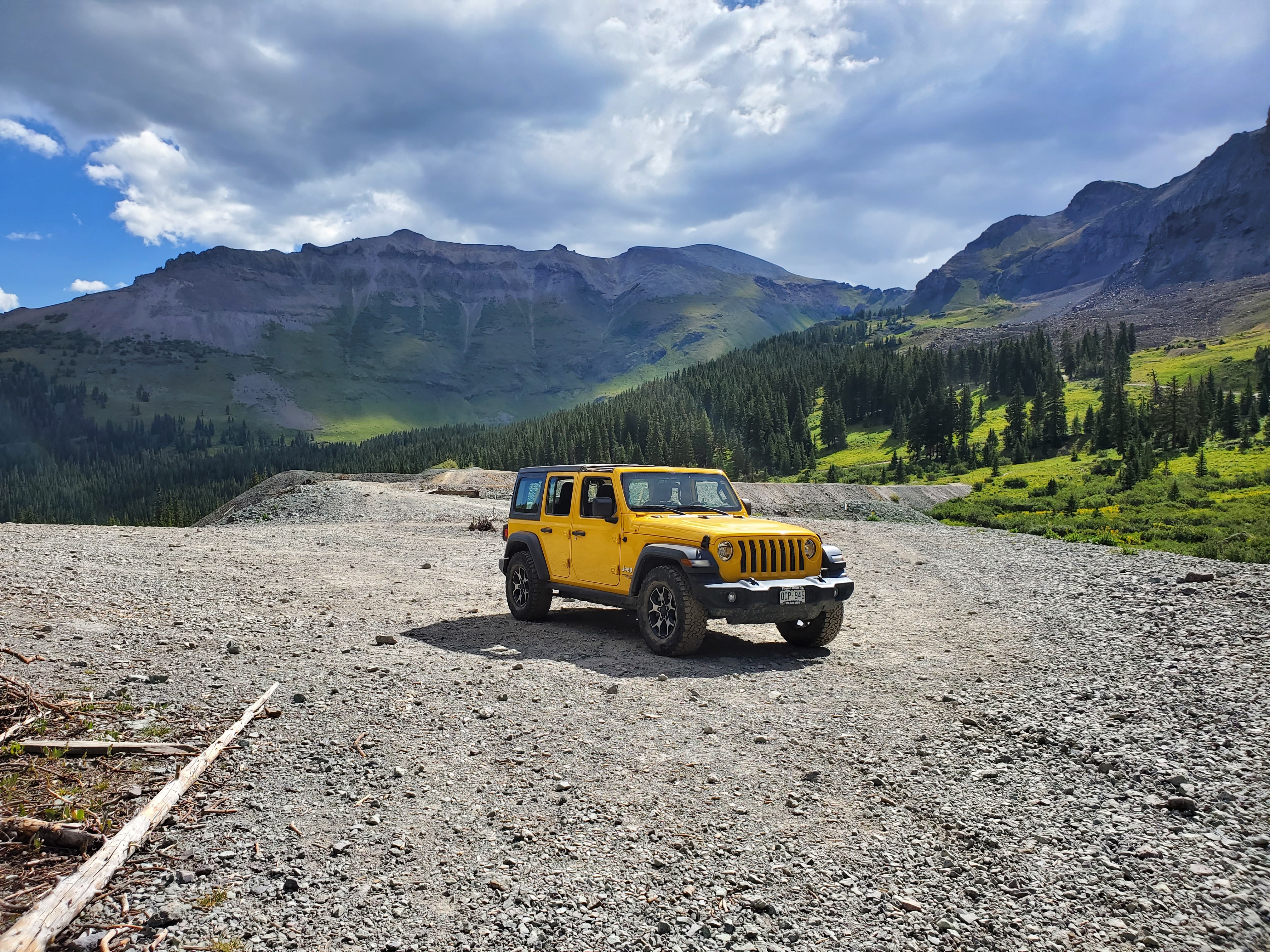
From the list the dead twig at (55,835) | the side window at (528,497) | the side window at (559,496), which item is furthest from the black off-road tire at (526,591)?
the dead twig at (55,835)

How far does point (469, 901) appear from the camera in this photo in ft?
14.9

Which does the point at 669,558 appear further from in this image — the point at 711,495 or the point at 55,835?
the point at 55,835

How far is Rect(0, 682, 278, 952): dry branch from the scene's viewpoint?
3.63 metres

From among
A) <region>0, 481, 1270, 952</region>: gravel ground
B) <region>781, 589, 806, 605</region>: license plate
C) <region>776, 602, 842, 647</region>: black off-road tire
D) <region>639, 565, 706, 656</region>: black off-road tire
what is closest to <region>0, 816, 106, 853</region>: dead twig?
<region>0, 481, 1270, 952</region>: gravel ground

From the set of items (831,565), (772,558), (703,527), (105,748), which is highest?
(703,527)

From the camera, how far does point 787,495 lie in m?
57.0

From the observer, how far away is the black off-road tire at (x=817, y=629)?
38.2 feet

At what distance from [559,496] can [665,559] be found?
10.7 feet

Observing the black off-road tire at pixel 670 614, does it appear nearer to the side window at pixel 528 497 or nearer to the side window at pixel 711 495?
the side window at pixel 711 495

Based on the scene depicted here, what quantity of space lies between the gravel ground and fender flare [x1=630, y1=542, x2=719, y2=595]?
4.02 feet

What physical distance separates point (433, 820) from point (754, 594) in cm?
595

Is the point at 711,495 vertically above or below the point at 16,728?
above

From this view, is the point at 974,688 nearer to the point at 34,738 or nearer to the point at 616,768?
the point at 616,768

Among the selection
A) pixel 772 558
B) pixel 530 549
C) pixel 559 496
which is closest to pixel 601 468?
pixel 559 496
